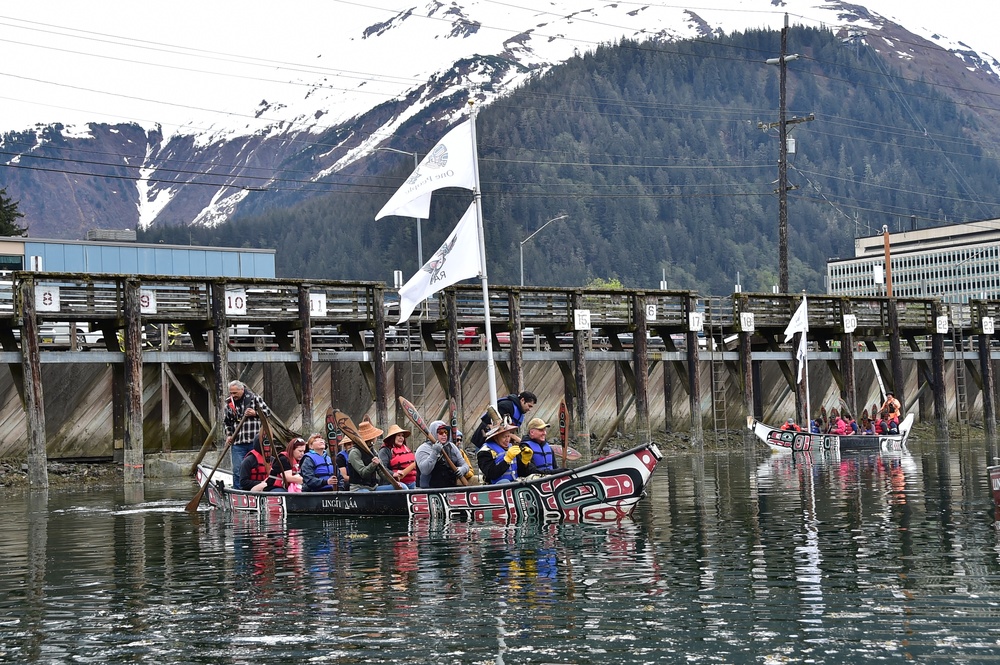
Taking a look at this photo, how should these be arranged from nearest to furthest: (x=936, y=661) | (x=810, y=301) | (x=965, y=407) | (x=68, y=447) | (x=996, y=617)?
(x=936, y=661) < (x=996, y=617) < (x=68, y=447) < (x=810, y=301) < (x=965, y=407)

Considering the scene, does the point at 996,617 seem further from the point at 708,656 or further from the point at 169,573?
the point at 169,573

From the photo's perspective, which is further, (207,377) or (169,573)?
(207,377)

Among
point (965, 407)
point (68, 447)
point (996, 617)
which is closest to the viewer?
point (996, 617)

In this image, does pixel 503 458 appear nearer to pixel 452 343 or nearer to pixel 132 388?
pixel 132 388

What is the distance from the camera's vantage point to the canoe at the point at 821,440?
4138cm

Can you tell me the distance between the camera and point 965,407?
175 ft

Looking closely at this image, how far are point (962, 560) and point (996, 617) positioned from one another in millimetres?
3752

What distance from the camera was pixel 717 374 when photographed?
46.7 m

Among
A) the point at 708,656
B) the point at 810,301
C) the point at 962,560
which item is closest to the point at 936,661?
the point at 708,656

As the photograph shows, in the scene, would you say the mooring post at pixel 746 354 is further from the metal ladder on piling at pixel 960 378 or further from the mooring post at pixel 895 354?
the metal ladder on piling at pixel 960 378

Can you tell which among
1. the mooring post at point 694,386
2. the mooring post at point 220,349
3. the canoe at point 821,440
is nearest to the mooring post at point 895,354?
the canoe at point 821,440

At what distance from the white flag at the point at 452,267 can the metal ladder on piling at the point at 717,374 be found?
19508 millimetres

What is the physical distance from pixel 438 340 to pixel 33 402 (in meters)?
14.9

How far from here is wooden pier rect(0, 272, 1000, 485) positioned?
105 ft
